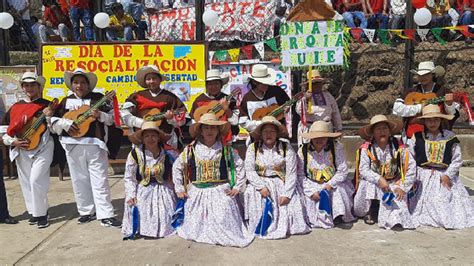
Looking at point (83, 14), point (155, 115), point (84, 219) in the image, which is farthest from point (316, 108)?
point (83, 14)

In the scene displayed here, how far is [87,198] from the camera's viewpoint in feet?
18.4

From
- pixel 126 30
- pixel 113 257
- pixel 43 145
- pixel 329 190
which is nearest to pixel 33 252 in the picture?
pixel 113 257

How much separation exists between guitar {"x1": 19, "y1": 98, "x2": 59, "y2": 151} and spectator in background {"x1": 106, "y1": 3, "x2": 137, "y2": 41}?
14.0 ft

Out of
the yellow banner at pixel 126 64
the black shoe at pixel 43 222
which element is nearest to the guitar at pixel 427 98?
the yellow banner at pixel 126 64

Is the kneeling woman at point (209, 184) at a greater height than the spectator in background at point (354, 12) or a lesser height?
lesser

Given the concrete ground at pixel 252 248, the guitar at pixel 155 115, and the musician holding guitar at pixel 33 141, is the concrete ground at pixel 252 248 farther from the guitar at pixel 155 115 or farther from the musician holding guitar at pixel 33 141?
the guitar at pixel 155 115

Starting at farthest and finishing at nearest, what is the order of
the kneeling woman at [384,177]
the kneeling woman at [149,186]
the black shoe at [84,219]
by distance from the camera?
1. the black shoe at [84,219]
2. the kneeling woman at [384,177]
3. the kneeling woman at [149,186]

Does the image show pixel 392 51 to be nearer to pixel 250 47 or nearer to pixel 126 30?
pixel 250 47

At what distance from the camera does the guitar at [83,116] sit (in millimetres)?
5336

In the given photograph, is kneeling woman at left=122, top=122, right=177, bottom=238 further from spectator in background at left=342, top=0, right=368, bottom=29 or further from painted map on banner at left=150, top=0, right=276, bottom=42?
spectator in background at left=342, top=0, right=368, bottom=29

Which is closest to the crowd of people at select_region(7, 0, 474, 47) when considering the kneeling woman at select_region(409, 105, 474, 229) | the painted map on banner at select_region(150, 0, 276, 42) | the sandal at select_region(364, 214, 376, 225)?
the painted map on banner at select_region(150, 0, 276, 42)

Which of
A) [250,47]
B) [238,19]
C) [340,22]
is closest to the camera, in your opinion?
[340,22]

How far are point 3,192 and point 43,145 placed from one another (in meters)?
0.77

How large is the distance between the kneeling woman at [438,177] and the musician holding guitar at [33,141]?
409 centimetres
